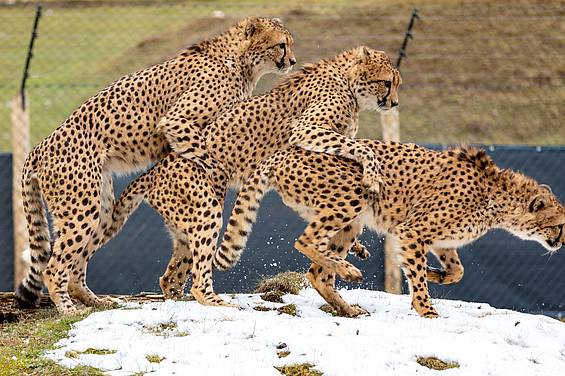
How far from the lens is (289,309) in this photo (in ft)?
20.7

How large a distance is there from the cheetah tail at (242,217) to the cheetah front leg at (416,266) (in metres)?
Answer: 0.83

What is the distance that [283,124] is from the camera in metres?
6.58

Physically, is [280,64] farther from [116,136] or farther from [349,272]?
[349,272]

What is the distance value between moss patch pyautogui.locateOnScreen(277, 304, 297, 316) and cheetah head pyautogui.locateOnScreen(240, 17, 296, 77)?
4.80ft

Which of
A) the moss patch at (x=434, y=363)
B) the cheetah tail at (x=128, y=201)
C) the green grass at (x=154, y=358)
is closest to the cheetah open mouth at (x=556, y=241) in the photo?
the moss patch at (x=434, y=363)

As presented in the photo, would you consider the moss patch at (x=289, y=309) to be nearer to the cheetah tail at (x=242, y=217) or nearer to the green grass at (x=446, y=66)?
the cheetah tail at (x=242, y=217)

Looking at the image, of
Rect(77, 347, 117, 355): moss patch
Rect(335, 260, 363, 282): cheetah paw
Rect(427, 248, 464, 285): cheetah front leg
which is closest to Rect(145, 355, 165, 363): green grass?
Rect(77, 347, 117, 355): moss patch

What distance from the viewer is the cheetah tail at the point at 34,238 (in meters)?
6.60

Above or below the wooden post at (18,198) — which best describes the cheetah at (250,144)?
above

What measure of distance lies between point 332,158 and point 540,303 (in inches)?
134

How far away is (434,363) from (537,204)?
60.0 inches

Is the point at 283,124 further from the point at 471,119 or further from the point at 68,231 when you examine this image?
the point at 471,119

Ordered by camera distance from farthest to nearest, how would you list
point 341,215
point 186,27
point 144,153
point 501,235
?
1. point 186,27
2. point 501,235
3. point 144,153
4. point 341,215

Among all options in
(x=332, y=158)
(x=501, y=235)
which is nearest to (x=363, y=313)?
(x=332, y=158)
